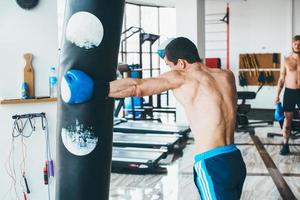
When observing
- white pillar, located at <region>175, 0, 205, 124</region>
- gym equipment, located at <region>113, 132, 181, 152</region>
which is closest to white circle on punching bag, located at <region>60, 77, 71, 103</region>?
gym equipment, located at <region>113, 132, 181, 152</region>

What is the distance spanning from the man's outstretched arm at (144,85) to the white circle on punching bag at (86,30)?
25 centimetres

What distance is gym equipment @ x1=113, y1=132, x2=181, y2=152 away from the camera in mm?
5945

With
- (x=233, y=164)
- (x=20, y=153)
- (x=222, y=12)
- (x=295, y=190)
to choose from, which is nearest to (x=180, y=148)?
(x=295, y=190)

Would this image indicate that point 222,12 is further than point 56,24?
Yes

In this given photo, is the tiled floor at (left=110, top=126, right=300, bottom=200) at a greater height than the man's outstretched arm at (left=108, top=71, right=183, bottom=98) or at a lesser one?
lesser

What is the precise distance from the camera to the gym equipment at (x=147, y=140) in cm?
595

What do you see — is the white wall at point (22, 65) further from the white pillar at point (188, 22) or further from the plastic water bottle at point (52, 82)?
the white pillar at point (188, 22)

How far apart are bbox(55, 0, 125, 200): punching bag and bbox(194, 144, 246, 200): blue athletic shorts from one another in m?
0.58

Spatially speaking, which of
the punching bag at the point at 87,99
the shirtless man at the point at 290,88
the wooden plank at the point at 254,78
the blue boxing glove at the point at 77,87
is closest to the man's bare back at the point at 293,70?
the shirtless man at the point at 290,88

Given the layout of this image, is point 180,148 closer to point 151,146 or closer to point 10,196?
point 151,146

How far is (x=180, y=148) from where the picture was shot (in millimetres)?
6312

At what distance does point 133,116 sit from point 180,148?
2.83m

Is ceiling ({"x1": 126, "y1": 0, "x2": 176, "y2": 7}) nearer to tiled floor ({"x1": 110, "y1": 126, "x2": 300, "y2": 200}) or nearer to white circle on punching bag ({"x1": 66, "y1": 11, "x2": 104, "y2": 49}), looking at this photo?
tiled floor ({"x1": 110, "y1": 126, "x2": 300, "y2": 200})

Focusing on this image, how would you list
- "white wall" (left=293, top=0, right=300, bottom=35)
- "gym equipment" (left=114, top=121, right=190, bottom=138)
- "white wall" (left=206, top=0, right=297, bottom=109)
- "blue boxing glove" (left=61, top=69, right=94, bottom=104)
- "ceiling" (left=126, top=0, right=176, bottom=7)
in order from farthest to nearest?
"ceiling" (left=126, top=0, right=176, bottom=7)
"white wall" (left=206, top=0, right=297, bottom=109)
"white wall" (left=293, top=0, right=300, bottom=35)
"gym equipment" (left=114, top=121, right=190, bottom=138)
"blue boxing glove" (left=61, top=69, right=94, bottom=104)
